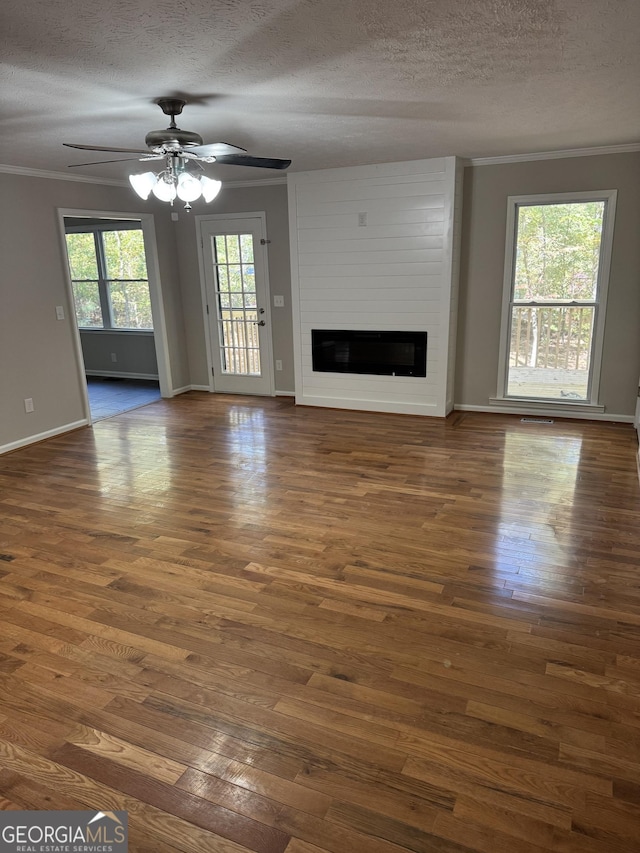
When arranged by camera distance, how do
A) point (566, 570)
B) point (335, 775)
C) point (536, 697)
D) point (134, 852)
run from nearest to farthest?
1. point (134, 852)
2. point (335, 775)
3. point (536, 697)
4. point (566, 570)

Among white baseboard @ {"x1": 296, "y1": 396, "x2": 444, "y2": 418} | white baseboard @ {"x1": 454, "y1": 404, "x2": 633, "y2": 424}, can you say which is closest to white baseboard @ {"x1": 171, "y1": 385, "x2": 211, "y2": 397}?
white baseboard @ {"x1": 296, "y1": 396, "x2": 444, "y2": 418}

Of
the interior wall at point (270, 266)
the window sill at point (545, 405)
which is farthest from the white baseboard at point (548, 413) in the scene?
the interior wall at point (270, 266)

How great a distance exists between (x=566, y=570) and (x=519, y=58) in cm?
250

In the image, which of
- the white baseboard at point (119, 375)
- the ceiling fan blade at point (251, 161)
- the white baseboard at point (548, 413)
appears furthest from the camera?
the white baseboard at point (119, 375)

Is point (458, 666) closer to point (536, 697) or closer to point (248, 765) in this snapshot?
point (536, 697)

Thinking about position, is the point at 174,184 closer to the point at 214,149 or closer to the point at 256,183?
the point at 214,149

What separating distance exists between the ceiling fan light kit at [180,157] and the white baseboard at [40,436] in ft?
9.51

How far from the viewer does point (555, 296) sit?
5531mm

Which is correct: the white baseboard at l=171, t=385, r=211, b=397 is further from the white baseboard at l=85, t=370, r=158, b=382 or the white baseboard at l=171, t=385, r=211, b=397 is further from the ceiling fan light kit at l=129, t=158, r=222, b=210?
the ceiling fan light kit at l=129, t=158, r=222, b=210

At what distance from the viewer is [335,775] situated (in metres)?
1.81

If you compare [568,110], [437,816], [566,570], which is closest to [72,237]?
[568,110]

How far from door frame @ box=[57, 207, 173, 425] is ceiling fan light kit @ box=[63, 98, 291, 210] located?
2.52m

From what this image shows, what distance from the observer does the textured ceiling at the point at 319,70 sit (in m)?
2.09

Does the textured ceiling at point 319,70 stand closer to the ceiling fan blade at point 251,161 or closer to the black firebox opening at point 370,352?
the ceiling fan blade at point 251,161
